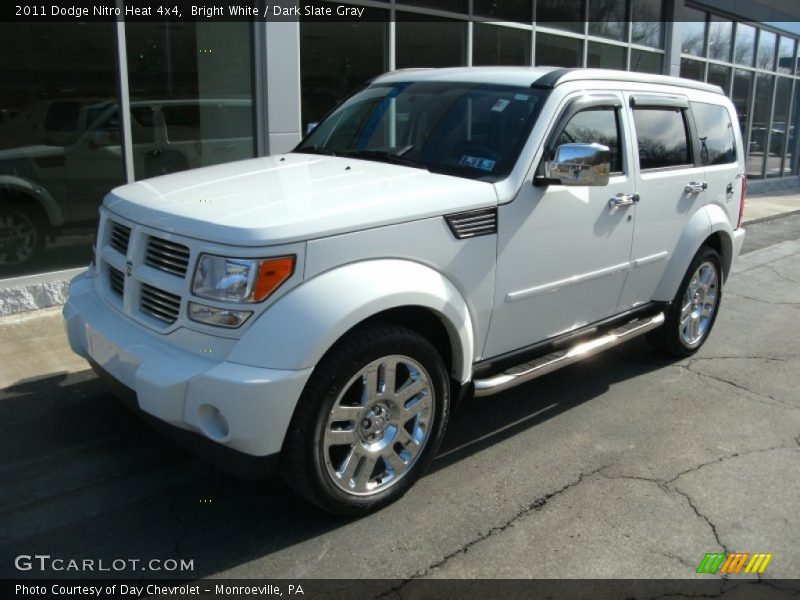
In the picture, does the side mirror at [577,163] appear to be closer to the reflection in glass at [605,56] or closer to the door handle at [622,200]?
the door handle at [622,200]

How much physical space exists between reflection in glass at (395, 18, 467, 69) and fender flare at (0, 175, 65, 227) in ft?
15.1

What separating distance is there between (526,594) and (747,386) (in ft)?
9.91

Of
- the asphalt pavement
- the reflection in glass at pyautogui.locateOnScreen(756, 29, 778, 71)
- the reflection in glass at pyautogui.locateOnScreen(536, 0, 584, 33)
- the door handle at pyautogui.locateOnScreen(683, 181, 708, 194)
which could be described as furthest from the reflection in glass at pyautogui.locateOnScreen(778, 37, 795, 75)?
the asphalt pavement

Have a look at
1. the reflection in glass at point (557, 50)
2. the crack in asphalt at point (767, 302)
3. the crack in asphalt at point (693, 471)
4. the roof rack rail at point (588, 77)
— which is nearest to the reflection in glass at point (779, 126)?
the reflection in glass at point (557, 50)

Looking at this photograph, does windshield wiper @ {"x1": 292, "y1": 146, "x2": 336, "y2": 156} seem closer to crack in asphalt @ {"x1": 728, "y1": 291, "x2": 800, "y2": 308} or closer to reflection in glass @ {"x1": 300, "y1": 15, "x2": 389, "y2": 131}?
reflection in glass @ {"x1": 300, "y1": 15, "x2": 389, "y2": 131}

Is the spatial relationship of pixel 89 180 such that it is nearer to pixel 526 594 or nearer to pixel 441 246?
pixel 441 246

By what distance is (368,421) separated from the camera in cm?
332

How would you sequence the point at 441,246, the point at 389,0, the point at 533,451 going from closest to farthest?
the point at 441,246, the point at 533,451, the point at 389,0

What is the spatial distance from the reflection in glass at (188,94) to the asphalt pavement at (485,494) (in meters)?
3.14

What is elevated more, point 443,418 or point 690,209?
point 690,209

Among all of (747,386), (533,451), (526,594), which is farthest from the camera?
(747,386)

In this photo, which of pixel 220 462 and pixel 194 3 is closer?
pixel 220 462

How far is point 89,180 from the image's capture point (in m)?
6.79

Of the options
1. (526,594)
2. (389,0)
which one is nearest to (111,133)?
(389,0)
